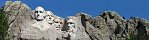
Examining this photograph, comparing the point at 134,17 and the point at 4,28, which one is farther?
the point at 134,17

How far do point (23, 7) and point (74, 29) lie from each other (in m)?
6.14

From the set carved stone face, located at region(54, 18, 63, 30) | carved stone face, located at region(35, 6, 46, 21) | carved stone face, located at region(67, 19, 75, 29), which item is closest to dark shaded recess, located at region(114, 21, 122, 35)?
carved stone face, located at region(67, 19, 75, 29)

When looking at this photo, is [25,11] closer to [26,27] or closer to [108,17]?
[26,27]

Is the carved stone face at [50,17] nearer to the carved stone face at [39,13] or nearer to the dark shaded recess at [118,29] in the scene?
the carved stone face at [39,13]

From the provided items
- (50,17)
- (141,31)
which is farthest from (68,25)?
(141,31)

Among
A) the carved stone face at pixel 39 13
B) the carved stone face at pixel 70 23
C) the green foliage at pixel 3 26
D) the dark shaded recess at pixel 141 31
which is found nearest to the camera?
the green foliage at pixel 3 26

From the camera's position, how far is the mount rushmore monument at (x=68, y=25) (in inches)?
2771

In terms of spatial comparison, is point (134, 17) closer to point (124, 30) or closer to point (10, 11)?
point (124, 30)

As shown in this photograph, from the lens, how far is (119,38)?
72562 millimetres

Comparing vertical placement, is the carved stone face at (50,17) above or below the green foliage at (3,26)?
above

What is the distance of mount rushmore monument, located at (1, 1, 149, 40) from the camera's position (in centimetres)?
7038

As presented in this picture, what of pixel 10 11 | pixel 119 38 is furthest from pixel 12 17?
pixel 119 38

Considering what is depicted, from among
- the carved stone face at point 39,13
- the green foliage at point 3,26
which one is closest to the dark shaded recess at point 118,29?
the carved stone face at point 39,13

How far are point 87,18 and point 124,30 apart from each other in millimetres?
4232
